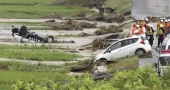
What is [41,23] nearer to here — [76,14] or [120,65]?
[76,14]

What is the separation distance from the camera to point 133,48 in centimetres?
3428

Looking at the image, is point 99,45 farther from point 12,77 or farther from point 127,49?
point 12,77

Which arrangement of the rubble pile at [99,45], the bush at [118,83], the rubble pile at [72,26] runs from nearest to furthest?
the bush at [118,83], the rubble pile at [99,45], the rubble pile at [72,26]

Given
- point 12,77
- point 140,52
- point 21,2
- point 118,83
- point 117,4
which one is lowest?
point 12,77

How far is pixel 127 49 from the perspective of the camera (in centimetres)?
3428

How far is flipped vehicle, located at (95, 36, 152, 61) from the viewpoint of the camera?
33812 millimetres

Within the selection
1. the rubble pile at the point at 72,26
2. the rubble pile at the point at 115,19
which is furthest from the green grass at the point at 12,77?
the rubble pile at the point at 115,19

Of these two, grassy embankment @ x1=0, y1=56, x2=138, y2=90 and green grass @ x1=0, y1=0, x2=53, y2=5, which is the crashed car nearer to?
grassy embankment @ x1=0, y1=56, x2=138, y2=90

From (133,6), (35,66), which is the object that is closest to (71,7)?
(133,6)

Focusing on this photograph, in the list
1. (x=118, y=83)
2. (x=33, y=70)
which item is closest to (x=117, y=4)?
(x=33, y=70)

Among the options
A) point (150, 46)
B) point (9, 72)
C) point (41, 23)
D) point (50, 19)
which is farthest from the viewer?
point (50, 19)

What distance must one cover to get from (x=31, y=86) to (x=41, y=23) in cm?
6240

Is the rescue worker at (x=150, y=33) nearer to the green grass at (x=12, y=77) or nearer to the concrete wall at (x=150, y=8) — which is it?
the green grass at (x=12, y=77)

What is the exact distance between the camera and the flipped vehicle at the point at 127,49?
3381cm
